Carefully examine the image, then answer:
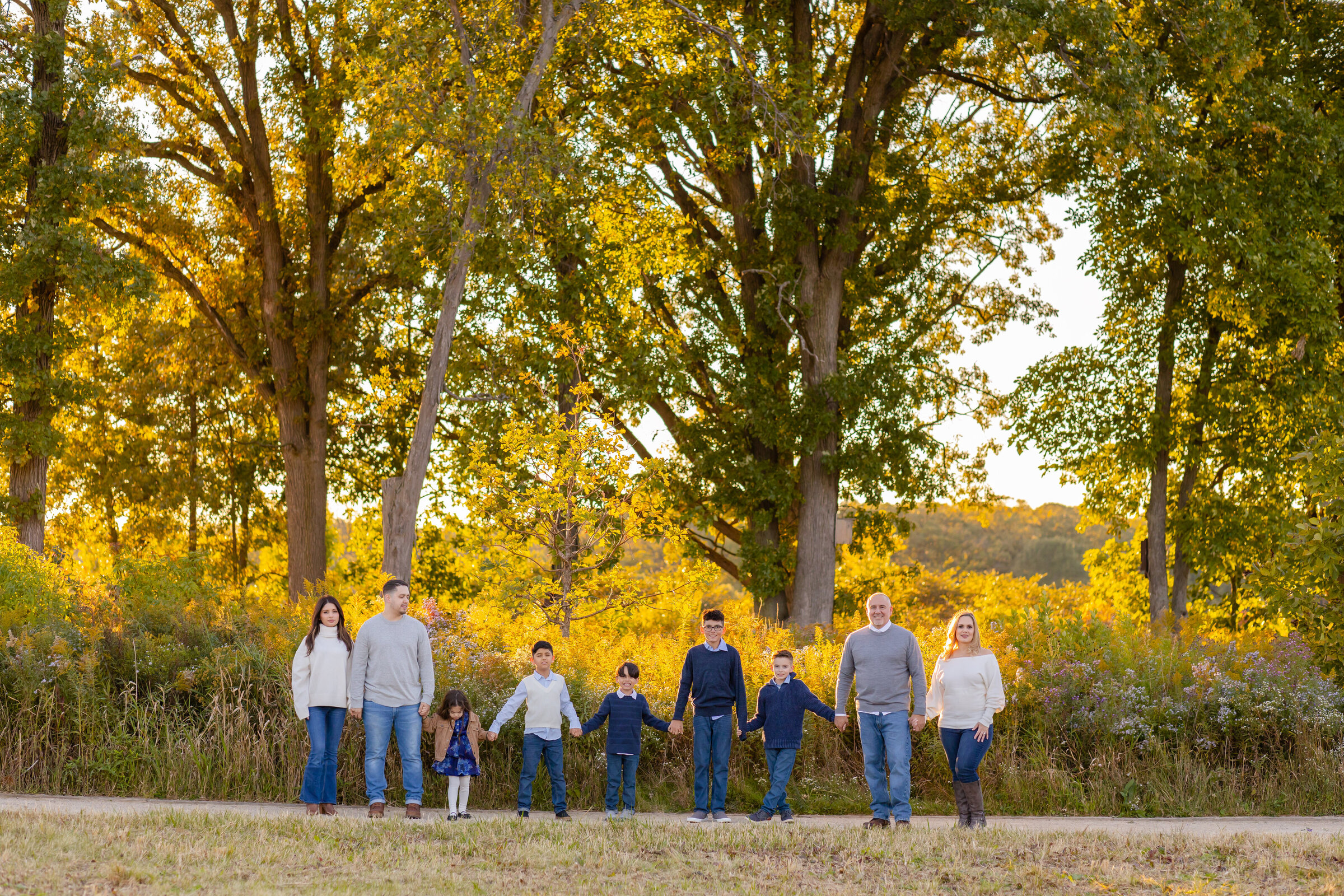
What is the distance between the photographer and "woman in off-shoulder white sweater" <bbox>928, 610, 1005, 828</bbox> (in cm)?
901

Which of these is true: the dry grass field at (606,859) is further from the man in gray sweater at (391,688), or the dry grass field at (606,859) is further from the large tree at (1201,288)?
the large tree at (1201,288)

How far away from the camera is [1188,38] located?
19.2 meters

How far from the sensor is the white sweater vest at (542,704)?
9836 mm

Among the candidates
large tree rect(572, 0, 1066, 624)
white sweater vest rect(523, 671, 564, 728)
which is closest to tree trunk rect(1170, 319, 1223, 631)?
large tree rect(572, 0, 1066, 624)

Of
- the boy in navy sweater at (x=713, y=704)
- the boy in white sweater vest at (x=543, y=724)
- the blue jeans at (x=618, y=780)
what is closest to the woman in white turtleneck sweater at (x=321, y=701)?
the boy in white sweater vest at (x=543, y=724)

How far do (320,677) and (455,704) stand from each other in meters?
1.06

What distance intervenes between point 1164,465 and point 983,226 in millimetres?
5973

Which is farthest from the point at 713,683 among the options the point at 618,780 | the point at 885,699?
the point at 885,699

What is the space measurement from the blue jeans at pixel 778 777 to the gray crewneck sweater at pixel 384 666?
2.75 meters

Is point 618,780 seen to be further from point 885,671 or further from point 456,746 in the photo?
point 885,671

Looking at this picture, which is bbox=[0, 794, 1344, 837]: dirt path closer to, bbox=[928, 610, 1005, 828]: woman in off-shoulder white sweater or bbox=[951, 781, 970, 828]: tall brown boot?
bbox=[951, 781, 970, 828]: tall brown boot

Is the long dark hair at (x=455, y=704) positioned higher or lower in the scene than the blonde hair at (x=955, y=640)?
lower

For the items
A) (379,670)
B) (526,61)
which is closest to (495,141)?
(526,61)

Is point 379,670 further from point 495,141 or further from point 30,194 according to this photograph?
point 30,194
